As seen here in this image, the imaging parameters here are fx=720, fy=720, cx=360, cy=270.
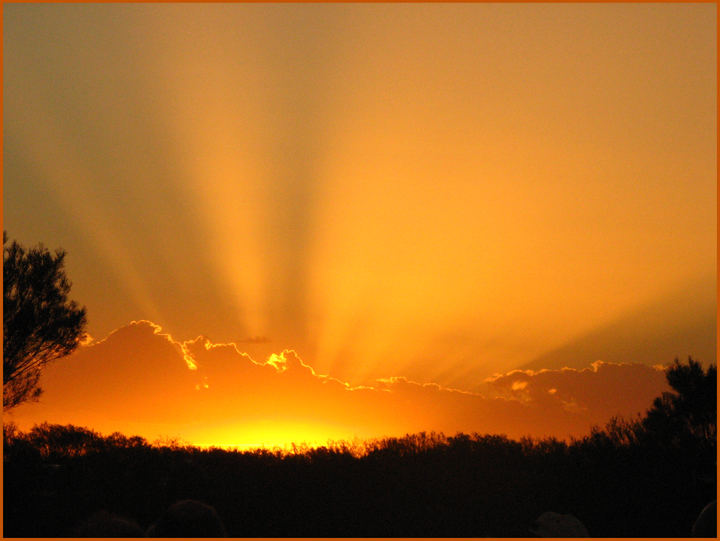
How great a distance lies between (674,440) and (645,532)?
9733 millimetres

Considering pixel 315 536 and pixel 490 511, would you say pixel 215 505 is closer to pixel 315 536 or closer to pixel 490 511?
pixel 315 536

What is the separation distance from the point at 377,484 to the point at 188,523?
7.92m

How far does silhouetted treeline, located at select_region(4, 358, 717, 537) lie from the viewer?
19469mm

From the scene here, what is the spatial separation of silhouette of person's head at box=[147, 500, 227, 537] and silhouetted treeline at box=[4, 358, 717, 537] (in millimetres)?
3399

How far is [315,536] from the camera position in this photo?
18859 millimetres

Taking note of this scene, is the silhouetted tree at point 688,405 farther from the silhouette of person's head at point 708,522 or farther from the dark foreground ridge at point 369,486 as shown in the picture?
the silhouette of person's head at point 708,522

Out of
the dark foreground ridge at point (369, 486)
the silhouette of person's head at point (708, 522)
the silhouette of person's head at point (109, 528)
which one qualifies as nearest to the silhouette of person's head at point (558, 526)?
the dark foreground ridge at point (369, 486)

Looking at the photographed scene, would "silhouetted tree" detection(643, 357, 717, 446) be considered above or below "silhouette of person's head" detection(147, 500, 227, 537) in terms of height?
above

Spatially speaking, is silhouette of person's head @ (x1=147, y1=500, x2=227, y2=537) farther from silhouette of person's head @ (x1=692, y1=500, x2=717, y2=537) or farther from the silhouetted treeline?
silhouette of person's head @ (x1=692, y1=500, x2=717, y2=537)

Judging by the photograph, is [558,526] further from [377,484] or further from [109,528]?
[109,528]

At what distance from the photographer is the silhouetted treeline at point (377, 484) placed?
1947cm

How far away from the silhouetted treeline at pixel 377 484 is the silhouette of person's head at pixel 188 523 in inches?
134

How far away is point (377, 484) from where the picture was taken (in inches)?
869

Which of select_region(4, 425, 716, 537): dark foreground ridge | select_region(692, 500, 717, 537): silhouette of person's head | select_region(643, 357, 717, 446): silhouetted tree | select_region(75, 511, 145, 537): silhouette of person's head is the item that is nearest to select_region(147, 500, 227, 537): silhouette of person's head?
select_region(75, 511, 145, 537): silhouette of person's head
